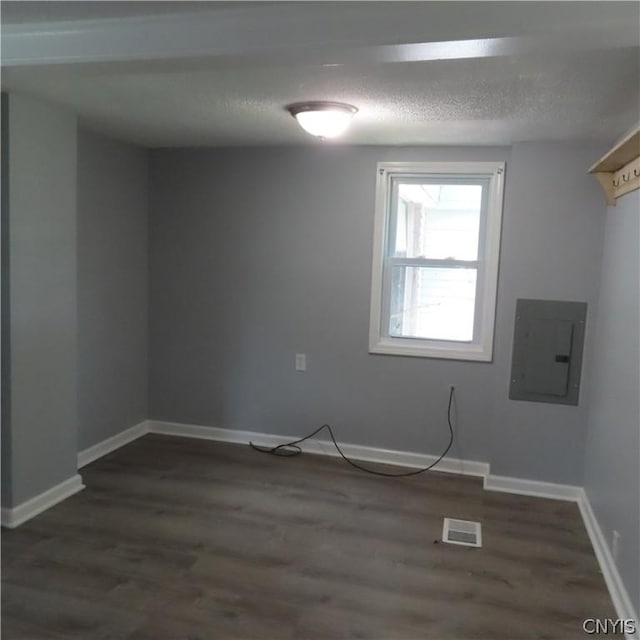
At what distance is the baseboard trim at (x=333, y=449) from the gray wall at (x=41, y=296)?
1182 mm

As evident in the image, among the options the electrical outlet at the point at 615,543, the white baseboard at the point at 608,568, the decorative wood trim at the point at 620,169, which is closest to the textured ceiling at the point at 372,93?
the decorative wood trim at the point at 620,169

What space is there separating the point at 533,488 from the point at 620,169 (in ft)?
6.49

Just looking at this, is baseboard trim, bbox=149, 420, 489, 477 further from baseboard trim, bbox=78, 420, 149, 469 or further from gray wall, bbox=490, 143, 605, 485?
gray wall, bbox=490, 143, 605, 485

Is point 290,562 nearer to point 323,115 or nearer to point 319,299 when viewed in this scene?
point 319,299

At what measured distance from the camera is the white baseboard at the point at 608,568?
2.35m

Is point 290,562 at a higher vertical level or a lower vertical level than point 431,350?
lower

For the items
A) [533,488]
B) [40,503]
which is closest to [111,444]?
[40,503]

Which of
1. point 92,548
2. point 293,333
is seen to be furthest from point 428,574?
point 293,333

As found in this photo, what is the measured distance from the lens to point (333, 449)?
420 cm

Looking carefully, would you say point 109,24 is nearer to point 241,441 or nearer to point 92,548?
point 92,548

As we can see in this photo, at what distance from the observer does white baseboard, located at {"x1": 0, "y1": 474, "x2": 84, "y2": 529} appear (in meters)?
3.00

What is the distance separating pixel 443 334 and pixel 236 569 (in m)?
2.15

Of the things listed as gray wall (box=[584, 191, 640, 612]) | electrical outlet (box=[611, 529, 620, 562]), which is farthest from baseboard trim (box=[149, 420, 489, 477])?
electrical outlet (box=[611, 529, 620, 562])

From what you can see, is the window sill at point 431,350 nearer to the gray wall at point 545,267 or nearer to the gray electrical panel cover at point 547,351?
the gray wall at point 545,267
